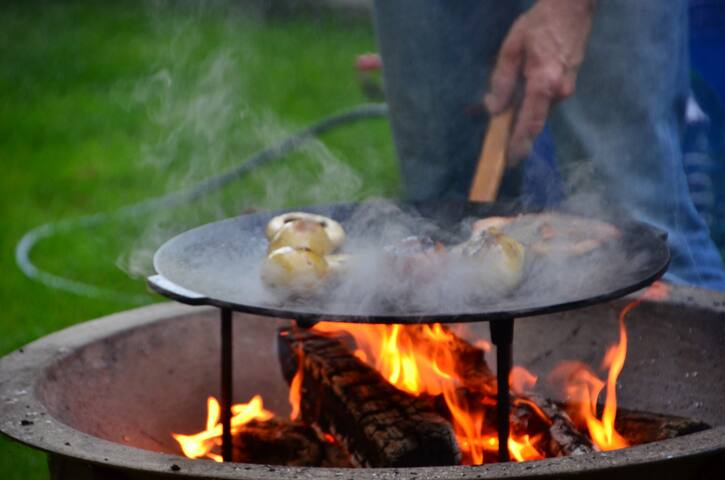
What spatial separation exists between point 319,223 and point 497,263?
1.69 ft

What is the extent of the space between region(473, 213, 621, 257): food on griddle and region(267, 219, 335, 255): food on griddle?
1.13ft

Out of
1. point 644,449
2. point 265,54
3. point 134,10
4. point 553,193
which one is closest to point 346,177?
point 553,193

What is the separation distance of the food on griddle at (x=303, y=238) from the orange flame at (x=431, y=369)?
12.8 inches

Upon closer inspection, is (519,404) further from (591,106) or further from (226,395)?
(591,106)

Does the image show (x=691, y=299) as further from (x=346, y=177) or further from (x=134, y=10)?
(x=134, y=10)

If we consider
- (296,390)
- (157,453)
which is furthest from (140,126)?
(157,453)

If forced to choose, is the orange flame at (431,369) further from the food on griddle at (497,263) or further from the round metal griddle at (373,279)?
the food on griddle at (497,263)

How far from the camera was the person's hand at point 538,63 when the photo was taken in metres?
2.78

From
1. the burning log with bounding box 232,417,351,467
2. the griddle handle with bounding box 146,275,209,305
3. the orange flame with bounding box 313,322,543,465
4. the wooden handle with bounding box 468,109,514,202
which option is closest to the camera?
the griddle handle with bounding box 146,275,209,305

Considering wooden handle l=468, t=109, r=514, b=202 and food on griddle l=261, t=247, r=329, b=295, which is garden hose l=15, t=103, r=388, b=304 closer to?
wooden handle l=468, t=109, r=514, b=202

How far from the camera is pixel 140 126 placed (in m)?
7.98

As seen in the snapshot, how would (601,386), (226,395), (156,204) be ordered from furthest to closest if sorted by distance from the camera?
(156,204)
(601,386)
(226,395)

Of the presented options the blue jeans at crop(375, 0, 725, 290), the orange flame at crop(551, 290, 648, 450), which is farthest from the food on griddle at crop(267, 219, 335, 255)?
the blue jeans at crop(375, 0, 725, 290)

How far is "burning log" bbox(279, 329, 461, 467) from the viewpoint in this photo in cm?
220
